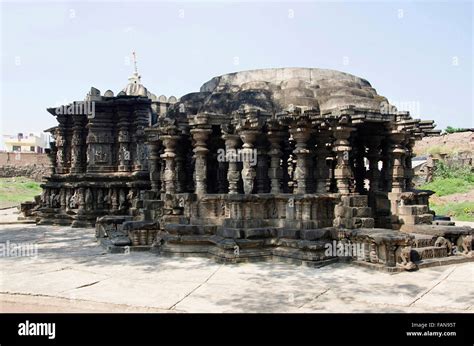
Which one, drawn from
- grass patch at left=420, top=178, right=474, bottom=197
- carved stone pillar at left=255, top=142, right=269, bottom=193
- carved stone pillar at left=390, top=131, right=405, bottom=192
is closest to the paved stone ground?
carved stone pillar at left=255, top=142, right=269, bottom=193

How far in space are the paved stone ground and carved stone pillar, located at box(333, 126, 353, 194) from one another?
1.78 m

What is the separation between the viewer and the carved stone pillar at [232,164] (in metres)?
9.23

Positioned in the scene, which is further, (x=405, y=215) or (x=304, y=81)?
(x=304, y=81)

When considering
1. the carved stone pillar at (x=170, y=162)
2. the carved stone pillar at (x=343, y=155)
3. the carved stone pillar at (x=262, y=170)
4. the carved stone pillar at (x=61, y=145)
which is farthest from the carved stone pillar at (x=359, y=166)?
the carved stone pillar at (x=61, y=145)

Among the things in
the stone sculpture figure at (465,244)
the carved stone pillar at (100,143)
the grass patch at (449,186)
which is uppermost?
the carved stone pillar at (100,143)

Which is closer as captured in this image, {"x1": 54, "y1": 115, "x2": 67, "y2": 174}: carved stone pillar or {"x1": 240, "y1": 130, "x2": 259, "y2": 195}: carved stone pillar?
{"x1": 240, "y1": 130, "x2": 259, "y2": 195}: carved stone pillar

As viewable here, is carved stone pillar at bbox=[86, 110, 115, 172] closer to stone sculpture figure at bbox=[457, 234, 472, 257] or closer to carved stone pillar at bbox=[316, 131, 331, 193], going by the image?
carved stone pillar at bbox=[316, 131, 331, 193]

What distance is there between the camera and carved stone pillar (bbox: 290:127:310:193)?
29.1 ft

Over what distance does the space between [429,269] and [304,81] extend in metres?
5.21

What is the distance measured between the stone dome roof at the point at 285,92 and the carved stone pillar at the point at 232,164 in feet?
2.72

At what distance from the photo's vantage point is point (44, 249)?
1070cm

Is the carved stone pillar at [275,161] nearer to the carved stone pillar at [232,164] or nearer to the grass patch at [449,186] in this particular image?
the carved stone pillar at [232,164]
